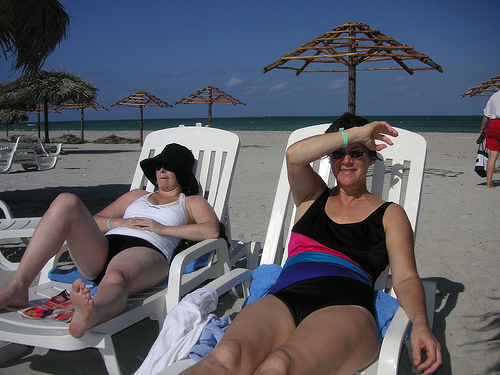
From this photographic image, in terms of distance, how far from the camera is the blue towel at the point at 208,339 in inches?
64.5

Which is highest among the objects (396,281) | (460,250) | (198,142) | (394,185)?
(198,142)

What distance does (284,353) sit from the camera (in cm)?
136

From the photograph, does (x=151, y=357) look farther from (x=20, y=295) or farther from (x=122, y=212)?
(x=122, y=212)

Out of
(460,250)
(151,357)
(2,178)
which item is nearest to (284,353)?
(151,357)

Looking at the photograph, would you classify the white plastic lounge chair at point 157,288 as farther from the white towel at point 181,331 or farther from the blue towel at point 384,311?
the blue towel at point 384,311

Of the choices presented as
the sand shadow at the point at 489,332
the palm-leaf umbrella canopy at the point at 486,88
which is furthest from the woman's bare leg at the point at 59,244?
the palm-leaf umbrella canopy at the point at 486,88

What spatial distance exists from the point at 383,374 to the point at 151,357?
89cm

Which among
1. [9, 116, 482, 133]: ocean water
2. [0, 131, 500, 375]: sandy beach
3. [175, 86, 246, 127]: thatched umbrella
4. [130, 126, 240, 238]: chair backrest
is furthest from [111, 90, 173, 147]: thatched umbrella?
[9, 116, 482, 133]: ocean water

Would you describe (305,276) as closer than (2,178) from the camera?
Yes

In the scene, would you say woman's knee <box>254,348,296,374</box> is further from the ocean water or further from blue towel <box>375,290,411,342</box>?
the ocean water

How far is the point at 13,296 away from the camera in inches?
76.0

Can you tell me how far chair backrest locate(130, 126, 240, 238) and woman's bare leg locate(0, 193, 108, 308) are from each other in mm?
1029

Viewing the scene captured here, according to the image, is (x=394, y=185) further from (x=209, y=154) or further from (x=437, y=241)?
(x=437, y=241)

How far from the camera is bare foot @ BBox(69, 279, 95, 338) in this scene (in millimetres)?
1628
